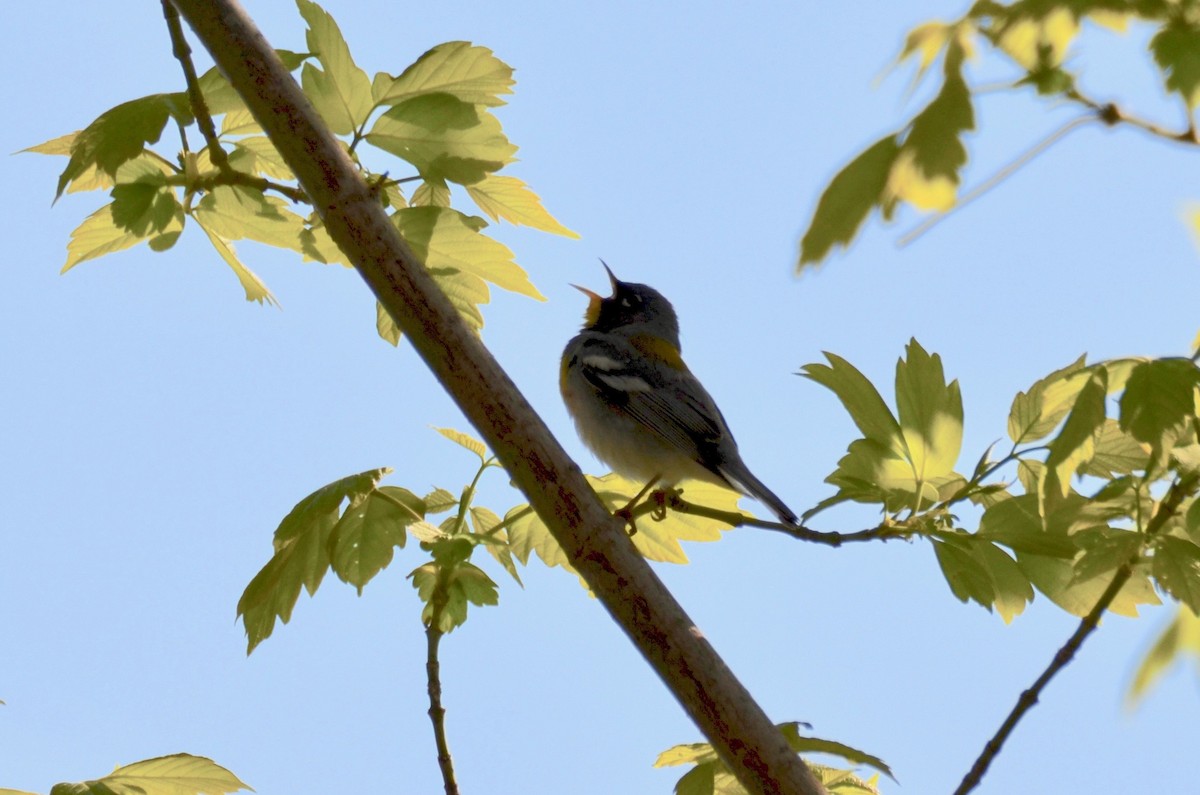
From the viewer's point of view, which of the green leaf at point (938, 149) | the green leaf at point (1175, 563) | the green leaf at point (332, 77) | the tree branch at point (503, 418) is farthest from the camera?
the green leaf at point (332, 77)

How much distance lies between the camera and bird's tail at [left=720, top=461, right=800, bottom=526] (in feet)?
11.4

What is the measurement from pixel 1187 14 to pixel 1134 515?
89cm

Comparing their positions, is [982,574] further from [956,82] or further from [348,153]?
[348,153]

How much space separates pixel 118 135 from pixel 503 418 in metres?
0.96

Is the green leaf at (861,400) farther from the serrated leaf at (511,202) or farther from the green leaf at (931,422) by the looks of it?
the serrated leaf at (511,202)

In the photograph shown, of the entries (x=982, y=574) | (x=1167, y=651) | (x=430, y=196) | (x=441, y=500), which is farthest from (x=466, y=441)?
(x=1167, y=651)

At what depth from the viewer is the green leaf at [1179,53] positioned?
3.17 feet

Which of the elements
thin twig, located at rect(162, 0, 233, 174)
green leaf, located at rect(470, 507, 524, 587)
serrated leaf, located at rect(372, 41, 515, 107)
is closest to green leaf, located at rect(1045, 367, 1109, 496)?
green leaf, located at rect(470, 507, 524, 587)

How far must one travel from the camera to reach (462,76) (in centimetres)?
221

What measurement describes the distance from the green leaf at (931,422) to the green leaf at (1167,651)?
750 mm

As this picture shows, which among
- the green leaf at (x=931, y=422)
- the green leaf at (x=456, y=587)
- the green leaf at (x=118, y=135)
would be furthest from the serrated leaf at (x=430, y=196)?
the green leaf at (x=931, y=422)

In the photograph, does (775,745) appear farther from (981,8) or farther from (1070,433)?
(981,8)

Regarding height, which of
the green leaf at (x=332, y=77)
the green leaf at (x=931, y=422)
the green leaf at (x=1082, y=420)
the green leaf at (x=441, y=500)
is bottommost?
the green leaf at (x=1082, y=420)

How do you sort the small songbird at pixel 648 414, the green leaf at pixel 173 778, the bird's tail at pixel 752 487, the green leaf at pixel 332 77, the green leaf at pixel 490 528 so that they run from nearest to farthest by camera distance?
the green leaf at pixel 173 778 → the green leaf at pixel 332 77 → the green leaf at pixel 490 528 → the bird's tail at pixel 752 487 → the small songbird at pixel 648 414
